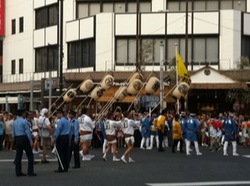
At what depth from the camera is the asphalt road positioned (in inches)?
717

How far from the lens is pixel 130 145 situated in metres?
24.6

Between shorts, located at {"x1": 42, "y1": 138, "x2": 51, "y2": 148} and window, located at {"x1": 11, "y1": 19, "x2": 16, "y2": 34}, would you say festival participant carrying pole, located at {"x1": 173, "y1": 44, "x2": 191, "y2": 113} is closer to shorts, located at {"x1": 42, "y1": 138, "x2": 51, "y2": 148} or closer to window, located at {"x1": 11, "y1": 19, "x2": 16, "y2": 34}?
shorts, located at {"x1": 42, "y1": 138, "x2": 51, "y2": 148}

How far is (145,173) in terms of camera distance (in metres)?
20.5

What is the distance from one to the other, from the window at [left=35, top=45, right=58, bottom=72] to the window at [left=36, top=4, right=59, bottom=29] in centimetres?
215

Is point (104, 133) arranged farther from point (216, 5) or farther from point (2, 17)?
point (2, 17)

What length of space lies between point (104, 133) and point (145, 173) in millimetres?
7806

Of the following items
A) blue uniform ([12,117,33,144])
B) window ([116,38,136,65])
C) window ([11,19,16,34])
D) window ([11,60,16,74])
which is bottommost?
blue uniform ([12,117,33,144])

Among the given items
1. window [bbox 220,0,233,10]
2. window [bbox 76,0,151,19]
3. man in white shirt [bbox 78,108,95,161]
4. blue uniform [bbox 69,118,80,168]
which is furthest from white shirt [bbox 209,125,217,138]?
window [bbox 76,0,151,19]

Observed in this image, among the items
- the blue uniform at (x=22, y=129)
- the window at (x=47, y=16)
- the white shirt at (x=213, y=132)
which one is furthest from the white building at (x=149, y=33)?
the blue uniform at (x=22, y=129)

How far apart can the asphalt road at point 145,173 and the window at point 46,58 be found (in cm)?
3397

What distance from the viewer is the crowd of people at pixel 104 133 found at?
20.8 m

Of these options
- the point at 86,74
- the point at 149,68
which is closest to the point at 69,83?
the point at 86,74

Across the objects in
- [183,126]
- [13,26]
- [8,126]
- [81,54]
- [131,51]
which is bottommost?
[8,126]

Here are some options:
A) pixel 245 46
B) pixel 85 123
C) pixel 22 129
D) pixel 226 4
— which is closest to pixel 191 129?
pixel 85 123
